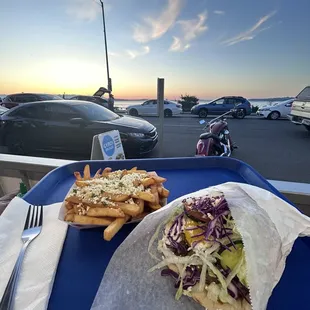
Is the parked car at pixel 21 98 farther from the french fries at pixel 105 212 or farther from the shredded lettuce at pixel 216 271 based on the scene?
the shredded lettuce at pixel 216 271

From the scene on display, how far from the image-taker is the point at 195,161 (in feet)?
4.13

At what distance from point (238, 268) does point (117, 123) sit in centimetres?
349

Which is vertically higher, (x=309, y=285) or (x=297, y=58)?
(x=297, y=58)

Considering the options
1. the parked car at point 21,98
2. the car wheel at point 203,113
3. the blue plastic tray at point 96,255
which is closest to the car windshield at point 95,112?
the blue plastic tray at point 96,255

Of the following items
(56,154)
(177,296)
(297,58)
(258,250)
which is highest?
(297,58)

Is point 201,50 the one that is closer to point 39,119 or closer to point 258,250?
point 39,119

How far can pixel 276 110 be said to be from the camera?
9734 mm

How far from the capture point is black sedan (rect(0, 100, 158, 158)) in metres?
3.76

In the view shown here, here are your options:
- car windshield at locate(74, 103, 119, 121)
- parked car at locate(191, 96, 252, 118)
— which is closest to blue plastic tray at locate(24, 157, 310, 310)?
car windshield at locate(74, 103, 119, 121)

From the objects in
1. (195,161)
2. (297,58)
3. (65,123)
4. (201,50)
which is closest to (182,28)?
(201,50)

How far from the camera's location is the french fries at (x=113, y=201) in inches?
27.8

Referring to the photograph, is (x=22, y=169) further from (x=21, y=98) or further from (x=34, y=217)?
(x=21, y=98)

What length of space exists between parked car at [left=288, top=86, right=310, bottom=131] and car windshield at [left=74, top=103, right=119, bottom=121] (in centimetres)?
451

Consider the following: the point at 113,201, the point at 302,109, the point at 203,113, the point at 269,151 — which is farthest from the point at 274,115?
the point at 113,201
